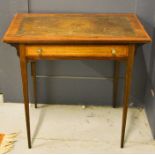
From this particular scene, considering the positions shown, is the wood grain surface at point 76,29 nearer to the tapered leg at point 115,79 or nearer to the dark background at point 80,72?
the dark background at point 80,72

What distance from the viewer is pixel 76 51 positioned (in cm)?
171

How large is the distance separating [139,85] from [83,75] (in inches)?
16.8

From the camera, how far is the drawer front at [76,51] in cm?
170

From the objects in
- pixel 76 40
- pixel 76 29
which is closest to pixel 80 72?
pixel 76 29

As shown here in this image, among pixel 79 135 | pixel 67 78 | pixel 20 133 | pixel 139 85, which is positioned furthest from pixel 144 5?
pixel 20 133

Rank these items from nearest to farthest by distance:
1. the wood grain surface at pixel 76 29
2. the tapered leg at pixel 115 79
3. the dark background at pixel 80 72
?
the wood grain surface at pixel 76 29, the dark background at pixel 80 72, the tapered leg at pixel 115 79

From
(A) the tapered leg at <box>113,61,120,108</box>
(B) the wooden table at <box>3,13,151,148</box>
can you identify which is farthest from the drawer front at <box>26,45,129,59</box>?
(A) the tapered leg at <box>113,61,120,108</box>

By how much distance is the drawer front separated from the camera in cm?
170

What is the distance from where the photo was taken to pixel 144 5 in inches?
82.3

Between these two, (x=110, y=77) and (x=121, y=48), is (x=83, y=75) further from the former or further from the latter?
(x=121, y=48)

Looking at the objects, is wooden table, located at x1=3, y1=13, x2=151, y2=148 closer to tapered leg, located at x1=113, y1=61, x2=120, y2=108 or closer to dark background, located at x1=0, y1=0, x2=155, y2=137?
dark background, located at x1=0, y1=0, x2=155, y2=137

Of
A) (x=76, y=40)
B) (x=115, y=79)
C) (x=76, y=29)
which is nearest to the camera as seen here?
(x=76, y=40)

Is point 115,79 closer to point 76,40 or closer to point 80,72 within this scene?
point 80,72

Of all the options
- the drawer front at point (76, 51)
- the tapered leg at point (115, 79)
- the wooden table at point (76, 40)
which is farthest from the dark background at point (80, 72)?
the drawer front at point (76, 51)
